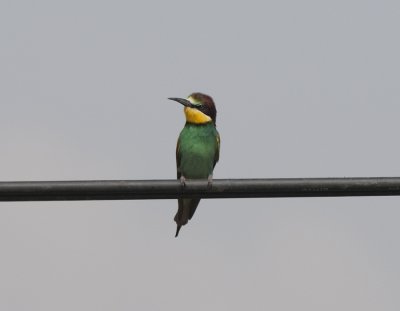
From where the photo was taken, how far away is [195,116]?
9.60 meters

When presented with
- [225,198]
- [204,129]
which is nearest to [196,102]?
[204,129]

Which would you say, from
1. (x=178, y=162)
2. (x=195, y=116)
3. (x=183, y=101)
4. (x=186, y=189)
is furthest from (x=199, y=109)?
(x=186, y=189)

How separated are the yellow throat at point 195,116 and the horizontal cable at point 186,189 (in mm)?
4163

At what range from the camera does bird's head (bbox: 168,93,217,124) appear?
9602 millimetres

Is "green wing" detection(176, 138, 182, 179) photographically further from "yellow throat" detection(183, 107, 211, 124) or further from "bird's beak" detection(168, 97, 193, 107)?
"bird's beak" detection(168, 97, 193, 107)

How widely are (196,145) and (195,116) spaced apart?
26 centimetres

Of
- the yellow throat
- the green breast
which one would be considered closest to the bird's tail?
the green breast

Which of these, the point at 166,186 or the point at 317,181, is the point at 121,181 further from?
the point at 317,181

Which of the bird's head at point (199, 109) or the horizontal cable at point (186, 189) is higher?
the bird's head at point (199, 109)

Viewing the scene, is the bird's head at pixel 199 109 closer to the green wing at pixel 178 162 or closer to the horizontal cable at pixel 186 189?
the green wing at pixel 178 162

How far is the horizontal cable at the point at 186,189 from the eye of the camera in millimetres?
5148

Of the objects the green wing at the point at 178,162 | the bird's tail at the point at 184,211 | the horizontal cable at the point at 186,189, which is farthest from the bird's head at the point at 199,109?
the horizontal cable at the point at 186,189

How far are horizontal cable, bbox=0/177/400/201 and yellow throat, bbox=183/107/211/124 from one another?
13.7 feet

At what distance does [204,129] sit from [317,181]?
4382 millimetres
